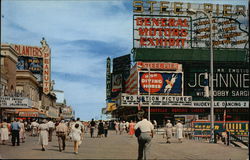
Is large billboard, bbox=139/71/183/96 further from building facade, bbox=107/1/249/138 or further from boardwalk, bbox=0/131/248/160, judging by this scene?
boardwalk, bbox=0/131/248/160

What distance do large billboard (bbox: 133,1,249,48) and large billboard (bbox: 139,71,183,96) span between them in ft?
27.5

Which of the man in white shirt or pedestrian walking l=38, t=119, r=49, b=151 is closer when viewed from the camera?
the man in white shirt

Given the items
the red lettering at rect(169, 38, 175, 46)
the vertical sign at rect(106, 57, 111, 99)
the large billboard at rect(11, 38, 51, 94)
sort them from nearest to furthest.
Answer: the red lettering at rect(169, 38, 175, 46) → the large billboard at rect(11, 38, 51, 94) → the vertical sign at rect(106, 57, 111, 99)

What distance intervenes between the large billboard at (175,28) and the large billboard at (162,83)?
838cm

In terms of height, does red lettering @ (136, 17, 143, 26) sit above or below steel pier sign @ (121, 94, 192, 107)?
above

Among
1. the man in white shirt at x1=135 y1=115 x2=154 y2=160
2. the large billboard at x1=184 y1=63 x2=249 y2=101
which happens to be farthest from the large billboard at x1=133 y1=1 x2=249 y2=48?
the man in white shirt at x1=135 y1=115 x2=154 y2=160

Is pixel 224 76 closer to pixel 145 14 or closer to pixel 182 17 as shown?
pixel 182 17

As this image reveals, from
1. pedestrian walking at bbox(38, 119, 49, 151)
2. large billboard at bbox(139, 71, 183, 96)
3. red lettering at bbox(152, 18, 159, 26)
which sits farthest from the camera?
red lettering at bbox(152, 18, 159, 26)

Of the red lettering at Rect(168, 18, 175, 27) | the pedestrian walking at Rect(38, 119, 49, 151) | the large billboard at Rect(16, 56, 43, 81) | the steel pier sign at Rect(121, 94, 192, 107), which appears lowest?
the pedestrian walking at Rect(38, 119, 49, 151)

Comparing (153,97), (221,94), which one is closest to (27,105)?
(153,97)

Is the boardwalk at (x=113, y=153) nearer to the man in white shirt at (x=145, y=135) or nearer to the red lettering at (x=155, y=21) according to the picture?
the man in white shirt at (x=145, y=135)

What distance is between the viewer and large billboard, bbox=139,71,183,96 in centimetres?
7744

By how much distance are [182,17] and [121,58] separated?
61406 millimetres

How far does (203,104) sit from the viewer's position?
7944 centimetres
